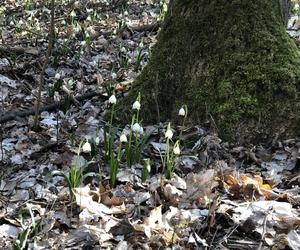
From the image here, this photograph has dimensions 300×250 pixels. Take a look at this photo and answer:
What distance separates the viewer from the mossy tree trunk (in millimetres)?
3547

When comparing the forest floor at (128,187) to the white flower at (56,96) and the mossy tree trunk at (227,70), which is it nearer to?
the white flower at (56,96)

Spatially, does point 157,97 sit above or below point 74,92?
above

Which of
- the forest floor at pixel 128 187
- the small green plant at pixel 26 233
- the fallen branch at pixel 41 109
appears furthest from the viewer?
the fallen branch at pixel 41 109

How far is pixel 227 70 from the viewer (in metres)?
3.71

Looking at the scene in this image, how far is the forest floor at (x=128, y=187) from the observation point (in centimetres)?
233

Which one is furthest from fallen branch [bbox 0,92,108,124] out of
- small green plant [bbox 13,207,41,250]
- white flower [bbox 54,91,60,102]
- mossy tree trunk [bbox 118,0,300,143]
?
small green plant [bbox 13,207,41,250]

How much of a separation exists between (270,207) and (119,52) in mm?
4611

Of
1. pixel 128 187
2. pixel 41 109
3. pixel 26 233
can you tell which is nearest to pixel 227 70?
pixel 128 187

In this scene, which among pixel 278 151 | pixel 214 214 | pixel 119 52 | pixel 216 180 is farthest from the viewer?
pixel 119 52

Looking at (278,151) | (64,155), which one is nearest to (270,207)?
(278,151)

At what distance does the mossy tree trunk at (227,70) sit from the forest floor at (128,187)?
0.18m

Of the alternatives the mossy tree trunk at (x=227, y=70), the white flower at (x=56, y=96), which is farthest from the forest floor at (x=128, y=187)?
the mossy tree trunk at (x=227, y=70)

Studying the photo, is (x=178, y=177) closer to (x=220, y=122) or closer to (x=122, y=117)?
(x=220, y=122)

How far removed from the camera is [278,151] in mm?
3393
